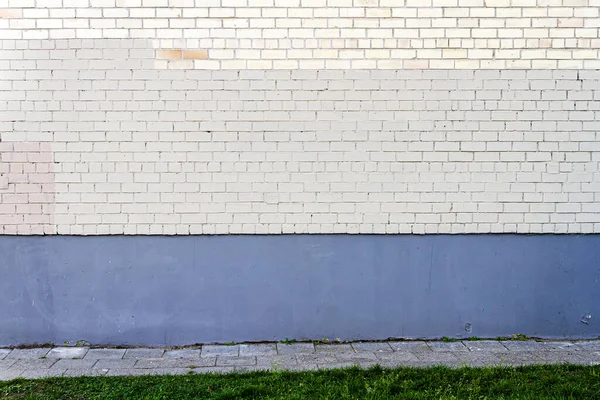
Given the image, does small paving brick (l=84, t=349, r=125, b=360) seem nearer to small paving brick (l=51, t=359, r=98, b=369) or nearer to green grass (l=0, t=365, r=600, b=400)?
small paving brick (l=51, t=359, r=98, b=369)

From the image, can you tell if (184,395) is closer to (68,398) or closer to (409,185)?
(68,398)

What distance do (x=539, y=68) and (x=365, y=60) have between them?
1.82m

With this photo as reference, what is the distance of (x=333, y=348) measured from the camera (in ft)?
17.8

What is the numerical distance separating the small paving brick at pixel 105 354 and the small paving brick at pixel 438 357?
9.58 feet

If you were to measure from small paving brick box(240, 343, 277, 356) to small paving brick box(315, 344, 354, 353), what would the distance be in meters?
0.45

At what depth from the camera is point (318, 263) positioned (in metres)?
5.65

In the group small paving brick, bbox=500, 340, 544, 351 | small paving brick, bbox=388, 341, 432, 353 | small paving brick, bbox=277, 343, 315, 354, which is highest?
small paving brick, bbox=500, 340, 544, 351

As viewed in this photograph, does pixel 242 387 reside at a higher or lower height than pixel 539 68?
lower

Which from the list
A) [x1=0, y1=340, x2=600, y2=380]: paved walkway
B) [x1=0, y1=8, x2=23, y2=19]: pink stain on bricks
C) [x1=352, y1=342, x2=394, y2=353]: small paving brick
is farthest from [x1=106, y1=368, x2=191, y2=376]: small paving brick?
[x1=0, y1=8, x2=23, y2=19]: pink stain on bricks

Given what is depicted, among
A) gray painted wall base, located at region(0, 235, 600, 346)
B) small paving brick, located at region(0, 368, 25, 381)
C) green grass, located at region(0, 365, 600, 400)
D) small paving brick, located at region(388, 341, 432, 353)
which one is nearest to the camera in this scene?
green grass, located at region(0, 365, 600, 400)

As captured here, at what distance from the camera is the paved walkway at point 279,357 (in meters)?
4.89

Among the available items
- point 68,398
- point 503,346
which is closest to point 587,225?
point 503,346

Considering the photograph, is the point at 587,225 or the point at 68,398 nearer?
the point at 68,398

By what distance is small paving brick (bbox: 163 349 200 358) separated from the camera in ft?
17.3
